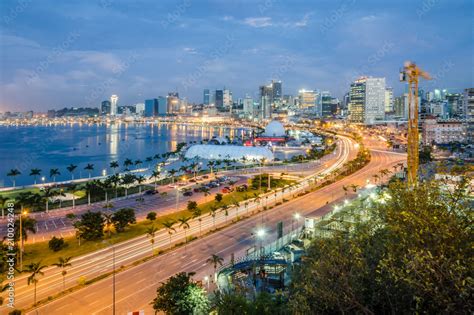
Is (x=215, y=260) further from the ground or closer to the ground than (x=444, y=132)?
closer to the ground

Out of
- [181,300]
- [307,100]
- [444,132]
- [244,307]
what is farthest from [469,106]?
[307,100]

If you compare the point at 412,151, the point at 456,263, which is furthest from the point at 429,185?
the point at 412,151

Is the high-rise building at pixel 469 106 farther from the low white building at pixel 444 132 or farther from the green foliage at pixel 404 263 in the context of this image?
the green foliage at pixel 404 263

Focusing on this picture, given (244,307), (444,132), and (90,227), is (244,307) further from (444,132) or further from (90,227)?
(444,132)

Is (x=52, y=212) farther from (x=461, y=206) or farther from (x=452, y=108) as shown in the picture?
(x=452, y=108)

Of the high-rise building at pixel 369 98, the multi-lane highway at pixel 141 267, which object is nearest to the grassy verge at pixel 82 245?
the multi-lane highway at pixel 141 267

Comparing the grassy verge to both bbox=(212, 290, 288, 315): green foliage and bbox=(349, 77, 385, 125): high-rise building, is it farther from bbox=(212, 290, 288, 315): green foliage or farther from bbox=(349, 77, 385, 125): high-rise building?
bbox=(349, 77, 385, 125): high-rise building
